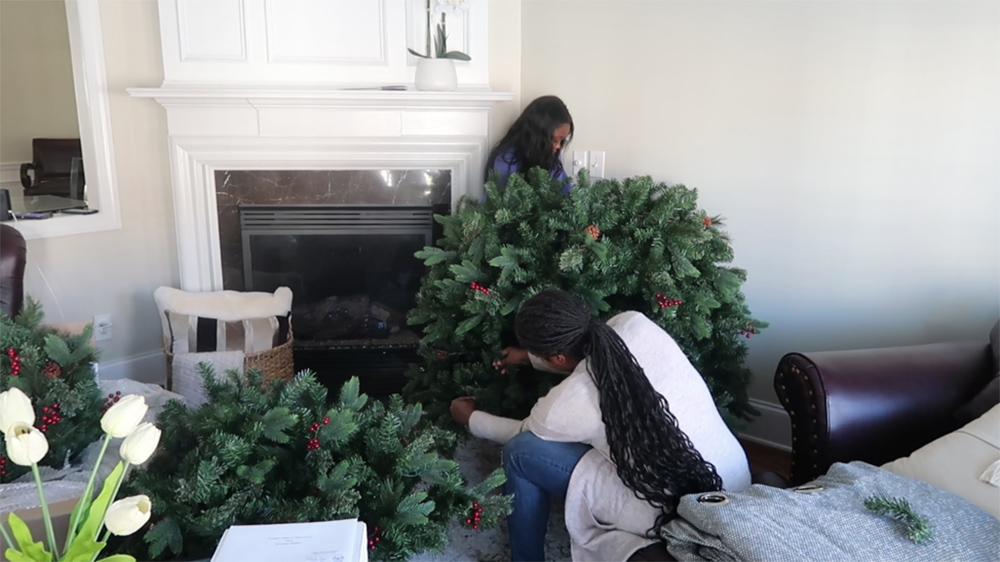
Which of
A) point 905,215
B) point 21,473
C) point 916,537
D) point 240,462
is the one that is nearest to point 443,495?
point 240,462

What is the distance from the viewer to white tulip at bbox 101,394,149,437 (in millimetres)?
738

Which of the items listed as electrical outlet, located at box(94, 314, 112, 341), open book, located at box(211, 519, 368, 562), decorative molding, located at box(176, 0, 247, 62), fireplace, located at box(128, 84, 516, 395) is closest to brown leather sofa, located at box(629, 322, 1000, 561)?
open book, located at box(211, 519, 368, 562)

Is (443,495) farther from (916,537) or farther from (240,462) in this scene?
(916,537)

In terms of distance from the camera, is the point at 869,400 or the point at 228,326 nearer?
the point at 869,400

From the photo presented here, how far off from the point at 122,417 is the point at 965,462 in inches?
62.2

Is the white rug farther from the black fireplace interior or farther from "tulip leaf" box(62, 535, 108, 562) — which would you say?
the black fireplace interior

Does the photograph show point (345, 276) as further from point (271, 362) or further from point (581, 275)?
point (581, 275)

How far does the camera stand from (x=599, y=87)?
9.18 ft

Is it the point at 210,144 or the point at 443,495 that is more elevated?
the point at 210,144

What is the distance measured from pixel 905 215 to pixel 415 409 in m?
1.77

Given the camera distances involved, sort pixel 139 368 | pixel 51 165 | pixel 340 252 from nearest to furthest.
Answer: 1. pixel 139 368
2. pixel 340 252
3. pixel 51 165

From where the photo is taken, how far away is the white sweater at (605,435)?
5.07ft

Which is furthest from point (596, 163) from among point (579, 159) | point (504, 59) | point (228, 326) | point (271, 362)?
point (228, 326)

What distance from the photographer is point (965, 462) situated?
144cm
